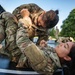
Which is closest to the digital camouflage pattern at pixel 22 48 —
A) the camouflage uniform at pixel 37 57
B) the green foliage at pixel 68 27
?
the camouflage uniform at pixel 37 57

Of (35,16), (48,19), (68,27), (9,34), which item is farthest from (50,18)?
(68,27)

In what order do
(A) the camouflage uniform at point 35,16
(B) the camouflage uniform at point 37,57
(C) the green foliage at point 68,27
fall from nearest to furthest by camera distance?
(B) the camouflage uniform at point 37,57 < (A) the camouflage uniform at point 35,16 < (C) the green foliage at point 68,27

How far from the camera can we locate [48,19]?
214 cm

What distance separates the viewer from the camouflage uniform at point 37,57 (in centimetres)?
173

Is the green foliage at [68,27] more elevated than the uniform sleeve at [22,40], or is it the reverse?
the uniform sleeve at [22,40]

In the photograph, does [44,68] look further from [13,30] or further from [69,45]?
[13,30]

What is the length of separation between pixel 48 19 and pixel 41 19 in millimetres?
101

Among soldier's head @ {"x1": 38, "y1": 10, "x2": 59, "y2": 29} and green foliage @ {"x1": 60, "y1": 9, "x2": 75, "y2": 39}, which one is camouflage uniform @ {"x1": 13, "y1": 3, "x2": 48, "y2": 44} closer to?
soldier's head @ {"x1": 38, "y1": 10, "x2": 59, "y2": 29}

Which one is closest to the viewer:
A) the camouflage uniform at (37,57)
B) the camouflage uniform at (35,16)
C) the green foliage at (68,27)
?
the camouflage uniform at (37,57)

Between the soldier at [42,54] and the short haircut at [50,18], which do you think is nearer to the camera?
the soldier at [42,54]

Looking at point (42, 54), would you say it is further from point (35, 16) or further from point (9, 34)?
point (35, 16)

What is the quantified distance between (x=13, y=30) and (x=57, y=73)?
0.55 meters

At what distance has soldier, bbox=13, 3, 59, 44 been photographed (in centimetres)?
214

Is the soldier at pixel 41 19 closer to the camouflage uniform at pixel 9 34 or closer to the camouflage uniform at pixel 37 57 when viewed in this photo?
the camouflage uniform at pixel 9 34
